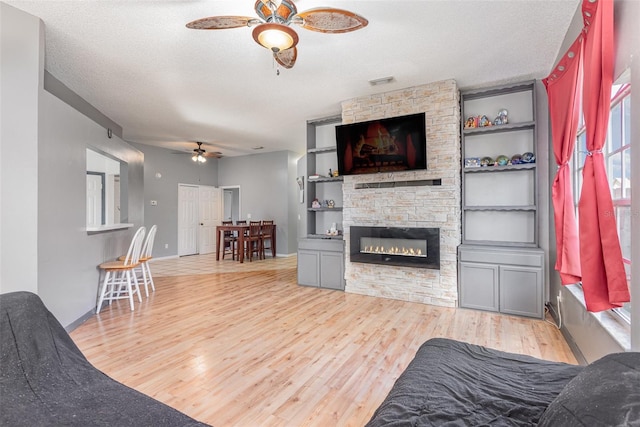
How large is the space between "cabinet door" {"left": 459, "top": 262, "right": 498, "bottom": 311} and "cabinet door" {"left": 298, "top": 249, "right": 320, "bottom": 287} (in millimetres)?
2097

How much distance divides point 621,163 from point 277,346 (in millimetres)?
2862

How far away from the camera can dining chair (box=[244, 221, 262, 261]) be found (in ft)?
24.6

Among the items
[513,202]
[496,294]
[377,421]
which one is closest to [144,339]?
[377,421]

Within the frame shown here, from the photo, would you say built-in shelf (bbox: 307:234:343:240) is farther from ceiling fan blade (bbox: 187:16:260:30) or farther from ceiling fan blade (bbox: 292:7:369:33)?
ceiling fan blade (bbox: 187:16:260:30)

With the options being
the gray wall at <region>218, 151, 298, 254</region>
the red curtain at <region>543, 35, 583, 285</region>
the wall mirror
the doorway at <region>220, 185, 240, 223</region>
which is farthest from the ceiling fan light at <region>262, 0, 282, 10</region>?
the doorway at <region>220, 185, 240, 223</region>

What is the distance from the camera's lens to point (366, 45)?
3014mm

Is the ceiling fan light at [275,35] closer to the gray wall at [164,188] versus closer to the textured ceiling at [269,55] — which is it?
the textured ceiling at [269,55]

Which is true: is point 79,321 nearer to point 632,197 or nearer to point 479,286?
point 479,286

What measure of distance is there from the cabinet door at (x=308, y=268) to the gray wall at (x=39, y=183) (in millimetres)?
2792

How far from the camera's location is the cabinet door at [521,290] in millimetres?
3439

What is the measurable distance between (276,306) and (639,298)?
331 cm

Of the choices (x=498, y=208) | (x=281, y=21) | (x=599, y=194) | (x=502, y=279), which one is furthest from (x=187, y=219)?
Answer: (x=599, y=194)

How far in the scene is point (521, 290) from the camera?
138 inches

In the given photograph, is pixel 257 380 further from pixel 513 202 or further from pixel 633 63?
pixel 513 202
